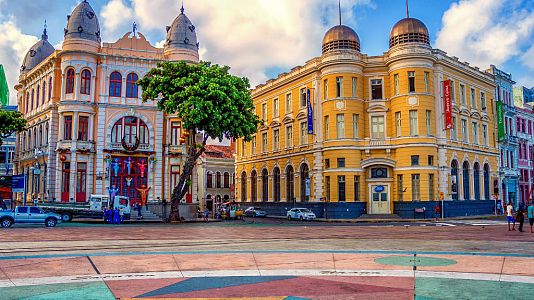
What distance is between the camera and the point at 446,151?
47.7 meters

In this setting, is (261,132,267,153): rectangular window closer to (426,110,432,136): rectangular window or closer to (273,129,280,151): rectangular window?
(273,129,280,151): rectangular window

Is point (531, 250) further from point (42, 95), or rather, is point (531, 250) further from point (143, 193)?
point (42, 95)

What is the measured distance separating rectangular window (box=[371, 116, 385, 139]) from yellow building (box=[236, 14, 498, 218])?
3.8 inches

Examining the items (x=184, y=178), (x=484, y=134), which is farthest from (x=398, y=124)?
(x=184, y=178)

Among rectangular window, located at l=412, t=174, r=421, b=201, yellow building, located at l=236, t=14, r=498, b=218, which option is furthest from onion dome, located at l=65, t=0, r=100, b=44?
rectangular window, located at l=412, t=174, r=421, b=201

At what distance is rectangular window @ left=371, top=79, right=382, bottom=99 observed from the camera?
1933 inches

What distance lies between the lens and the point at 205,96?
3738cm

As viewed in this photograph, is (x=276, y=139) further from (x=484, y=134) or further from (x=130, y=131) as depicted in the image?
(x=484, y=134)

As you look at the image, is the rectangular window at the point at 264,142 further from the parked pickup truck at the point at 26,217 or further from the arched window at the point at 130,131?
the parked pickup truck at the point at 26,217

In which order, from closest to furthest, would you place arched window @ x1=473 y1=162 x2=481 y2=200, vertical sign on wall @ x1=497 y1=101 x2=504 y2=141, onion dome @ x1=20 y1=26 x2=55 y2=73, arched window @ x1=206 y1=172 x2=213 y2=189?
arched window @ x1=473 y1=162 x2=481 y2=200, vertical sign on wall @ x1=497 y1=101 x2=504 y2=141, onion dome @ x1=20 y1=26 x2=55 y2=73, arched window @ x1=206 y1=172 x2=213 y2=189

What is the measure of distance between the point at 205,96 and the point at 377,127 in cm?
1911

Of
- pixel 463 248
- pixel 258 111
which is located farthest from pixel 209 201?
pixel 463 248

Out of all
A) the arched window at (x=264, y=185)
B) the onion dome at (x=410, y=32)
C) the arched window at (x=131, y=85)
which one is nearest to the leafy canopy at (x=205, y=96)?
the arched window at (x=131, y=85)

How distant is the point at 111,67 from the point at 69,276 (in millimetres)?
38436
